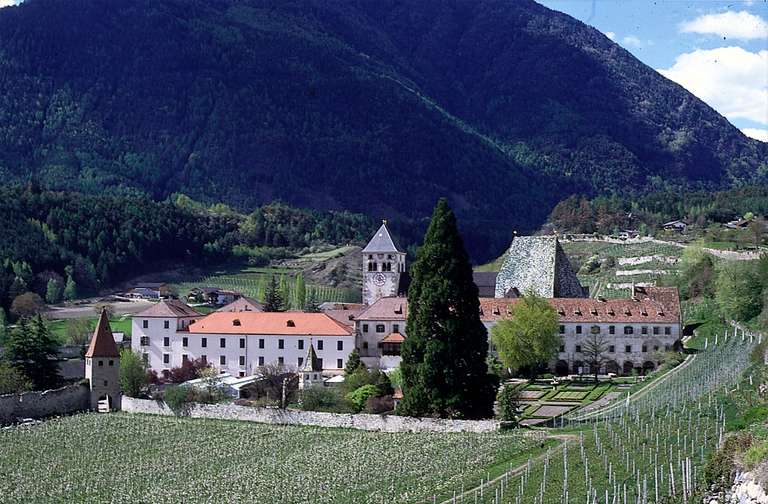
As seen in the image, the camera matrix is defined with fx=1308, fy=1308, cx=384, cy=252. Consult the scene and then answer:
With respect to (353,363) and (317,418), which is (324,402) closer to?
(317,418)


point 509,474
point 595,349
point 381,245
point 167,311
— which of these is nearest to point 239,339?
point 167,311

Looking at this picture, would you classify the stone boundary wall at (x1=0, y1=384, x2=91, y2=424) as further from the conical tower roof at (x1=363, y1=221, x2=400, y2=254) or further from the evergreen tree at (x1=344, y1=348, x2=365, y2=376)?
the conical tower roof at (x1=363, y1=221, x2=400, y2=254)

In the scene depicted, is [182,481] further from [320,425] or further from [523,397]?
[523,397]

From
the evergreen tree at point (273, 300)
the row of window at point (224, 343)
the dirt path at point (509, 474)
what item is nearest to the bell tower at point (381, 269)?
the evergreen tree at point (273, 300)

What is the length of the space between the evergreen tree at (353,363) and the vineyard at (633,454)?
21.1 metres

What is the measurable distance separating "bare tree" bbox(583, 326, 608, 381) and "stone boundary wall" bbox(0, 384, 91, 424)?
112ft

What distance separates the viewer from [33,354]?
292ft

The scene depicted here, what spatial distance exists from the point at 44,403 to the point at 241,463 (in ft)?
84.2

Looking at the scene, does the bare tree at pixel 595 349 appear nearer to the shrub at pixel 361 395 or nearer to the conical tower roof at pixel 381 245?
the shrub at pixel 361 395

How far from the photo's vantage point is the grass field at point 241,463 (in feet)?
182

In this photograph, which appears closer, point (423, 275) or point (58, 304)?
point (423, 275)

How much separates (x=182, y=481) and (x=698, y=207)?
124 metres

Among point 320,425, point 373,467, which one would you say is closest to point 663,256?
point 320,425

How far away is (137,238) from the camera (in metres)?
186
